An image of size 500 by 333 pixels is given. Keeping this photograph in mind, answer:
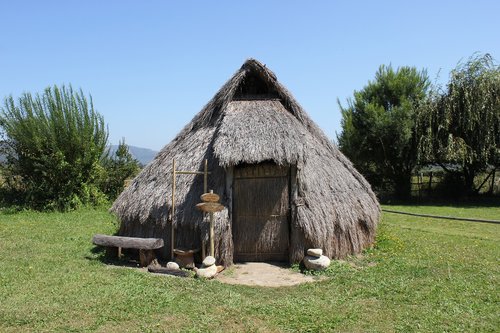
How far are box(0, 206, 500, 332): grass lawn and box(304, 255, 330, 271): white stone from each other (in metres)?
0.22

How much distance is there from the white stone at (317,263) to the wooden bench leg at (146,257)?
3616mm

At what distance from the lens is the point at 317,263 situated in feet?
31.0

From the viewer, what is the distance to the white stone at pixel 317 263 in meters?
9.46

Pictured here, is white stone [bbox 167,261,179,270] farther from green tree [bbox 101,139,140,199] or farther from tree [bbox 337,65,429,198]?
tree [bbox 337,65,429,198]

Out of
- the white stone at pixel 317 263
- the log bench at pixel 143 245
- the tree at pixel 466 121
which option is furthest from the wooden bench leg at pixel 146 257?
the tree at pixel 466 121

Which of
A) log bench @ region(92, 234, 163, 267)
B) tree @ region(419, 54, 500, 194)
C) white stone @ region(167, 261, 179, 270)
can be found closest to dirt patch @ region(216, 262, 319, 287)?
white stone @ region(167, 261, 179, 270)

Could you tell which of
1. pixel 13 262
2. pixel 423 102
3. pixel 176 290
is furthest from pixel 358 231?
pixel 423 102

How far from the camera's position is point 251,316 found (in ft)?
22.3

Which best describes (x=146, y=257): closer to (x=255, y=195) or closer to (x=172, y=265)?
(x=172, y=265)

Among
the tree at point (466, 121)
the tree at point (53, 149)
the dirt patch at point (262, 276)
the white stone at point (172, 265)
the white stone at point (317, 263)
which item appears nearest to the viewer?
the dirt patch at point (262, 276)

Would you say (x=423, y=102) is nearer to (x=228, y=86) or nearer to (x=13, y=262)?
(x=228, y=86)

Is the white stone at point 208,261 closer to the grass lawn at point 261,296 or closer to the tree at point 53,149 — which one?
the grass lawn at point 261,296

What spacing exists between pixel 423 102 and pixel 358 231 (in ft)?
54.1

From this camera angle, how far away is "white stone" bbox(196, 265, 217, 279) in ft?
29.1
